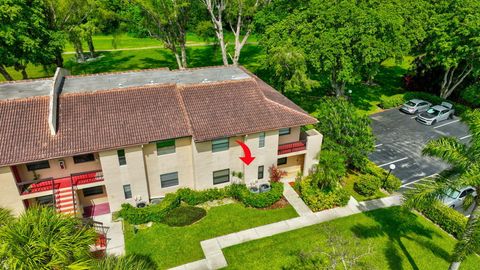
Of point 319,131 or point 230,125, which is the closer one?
point 230,125

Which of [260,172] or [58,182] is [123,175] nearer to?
[58,182]

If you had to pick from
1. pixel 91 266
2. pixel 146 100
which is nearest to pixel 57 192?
pixel 146 100

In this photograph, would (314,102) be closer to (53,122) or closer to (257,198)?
(257,198)

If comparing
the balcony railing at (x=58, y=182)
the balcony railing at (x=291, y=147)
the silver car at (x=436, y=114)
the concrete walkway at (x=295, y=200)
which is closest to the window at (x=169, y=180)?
the balcony railing at (x=58, y=182)

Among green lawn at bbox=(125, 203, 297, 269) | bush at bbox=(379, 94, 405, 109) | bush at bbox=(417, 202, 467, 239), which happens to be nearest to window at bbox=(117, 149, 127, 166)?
green lawn at bbox=(125, 203, 297, 269)

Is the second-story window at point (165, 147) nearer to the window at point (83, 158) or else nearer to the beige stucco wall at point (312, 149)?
the window at point (83, 158)

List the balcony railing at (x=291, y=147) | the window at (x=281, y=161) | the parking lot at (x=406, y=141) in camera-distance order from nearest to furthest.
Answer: the balcony railing at (x=291, y=147) < the window at (x=281, y=161) < the parking lot at (x=406, y=141)
